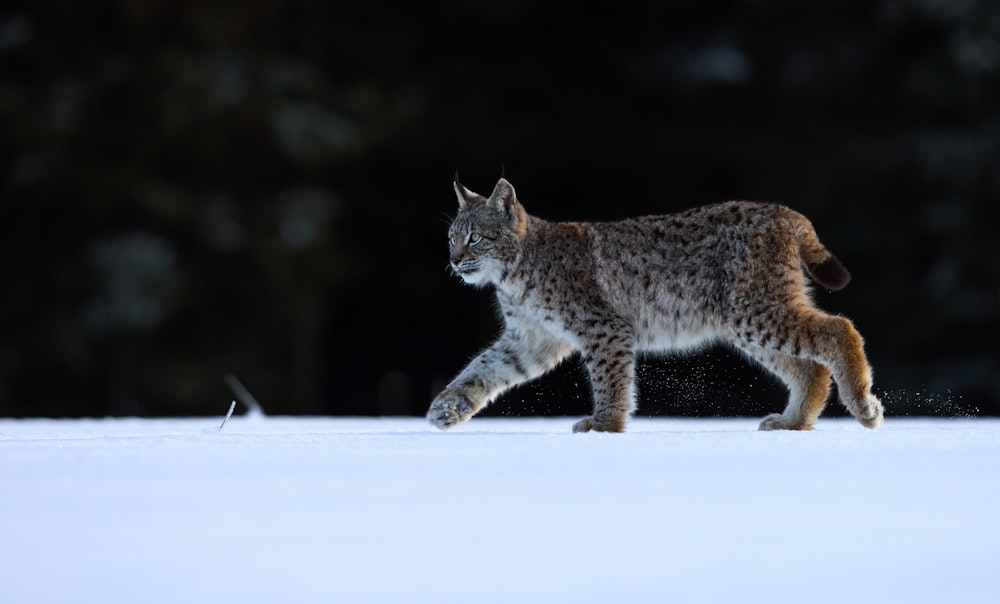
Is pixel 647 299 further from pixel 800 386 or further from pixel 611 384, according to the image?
pixel 800 386

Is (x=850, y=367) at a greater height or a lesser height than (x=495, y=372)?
greater

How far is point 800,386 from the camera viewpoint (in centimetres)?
669

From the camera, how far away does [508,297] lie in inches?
276

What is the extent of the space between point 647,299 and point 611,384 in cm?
44

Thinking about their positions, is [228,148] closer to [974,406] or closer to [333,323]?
[333,323]

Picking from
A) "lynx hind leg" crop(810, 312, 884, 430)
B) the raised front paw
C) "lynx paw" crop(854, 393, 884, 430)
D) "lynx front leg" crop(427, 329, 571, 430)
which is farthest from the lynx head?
"lynx paw" crop(854, 393, 884, 430)

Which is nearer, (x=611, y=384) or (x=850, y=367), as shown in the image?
(x=850, y=367)

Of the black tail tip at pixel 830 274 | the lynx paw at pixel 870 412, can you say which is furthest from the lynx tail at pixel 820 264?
the lynx paw at pixel 870 412

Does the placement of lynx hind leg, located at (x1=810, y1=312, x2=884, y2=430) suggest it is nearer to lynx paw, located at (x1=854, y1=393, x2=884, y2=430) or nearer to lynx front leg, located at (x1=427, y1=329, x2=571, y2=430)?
lynx paw, located at (x1=854, y1=393, x2=884, y2=430)

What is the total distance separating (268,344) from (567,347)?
11474 mm

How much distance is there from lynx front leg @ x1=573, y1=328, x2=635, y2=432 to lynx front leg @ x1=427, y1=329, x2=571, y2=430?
410mm

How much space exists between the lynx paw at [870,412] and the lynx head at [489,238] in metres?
1.66

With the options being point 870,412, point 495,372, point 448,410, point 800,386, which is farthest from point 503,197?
point 870,412

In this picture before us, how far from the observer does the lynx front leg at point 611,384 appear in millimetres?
6547
